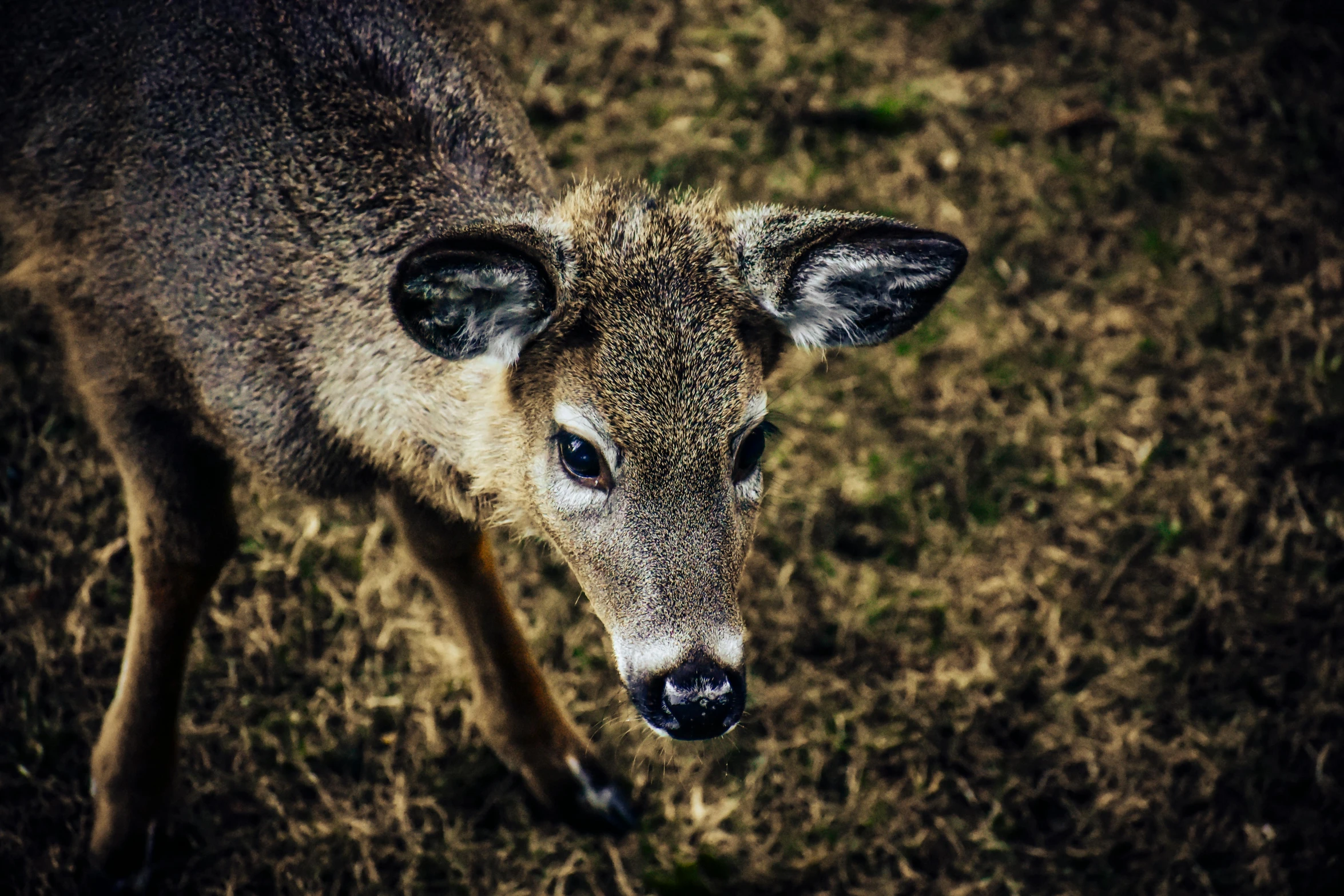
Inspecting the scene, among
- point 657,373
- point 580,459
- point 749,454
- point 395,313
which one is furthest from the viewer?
point 749,454

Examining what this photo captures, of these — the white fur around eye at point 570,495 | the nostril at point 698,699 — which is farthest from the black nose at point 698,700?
the white fur around eye at point 570,495

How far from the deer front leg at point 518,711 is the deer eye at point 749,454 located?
1.29 m

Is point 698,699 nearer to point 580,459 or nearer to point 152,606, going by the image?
point 580,459

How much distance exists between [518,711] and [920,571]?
2.03m

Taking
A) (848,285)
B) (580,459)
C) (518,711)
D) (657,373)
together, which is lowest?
(518,711)

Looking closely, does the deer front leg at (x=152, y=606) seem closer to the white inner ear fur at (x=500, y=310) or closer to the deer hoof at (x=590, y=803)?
the white inner ear fur at (x=500, y=310)

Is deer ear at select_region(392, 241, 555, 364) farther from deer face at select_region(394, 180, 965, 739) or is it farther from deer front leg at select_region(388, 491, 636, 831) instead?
deer front leg at select_region(388, 491, 636, 831)

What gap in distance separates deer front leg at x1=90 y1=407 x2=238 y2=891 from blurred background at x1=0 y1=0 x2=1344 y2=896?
170 millimetres

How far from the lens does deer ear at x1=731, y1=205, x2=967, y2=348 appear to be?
121 inches

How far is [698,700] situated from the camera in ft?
9.62

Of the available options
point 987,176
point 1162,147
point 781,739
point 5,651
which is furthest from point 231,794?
point 1162,147

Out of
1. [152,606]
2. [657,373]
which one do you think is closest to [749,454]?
[657,373]

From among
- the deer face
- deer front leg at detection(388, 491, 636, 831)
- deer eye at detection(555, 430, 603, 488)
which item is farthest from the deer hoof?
deer eye at detection(555, 430, 603, 488)

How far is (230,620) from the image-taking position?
4785 mm
